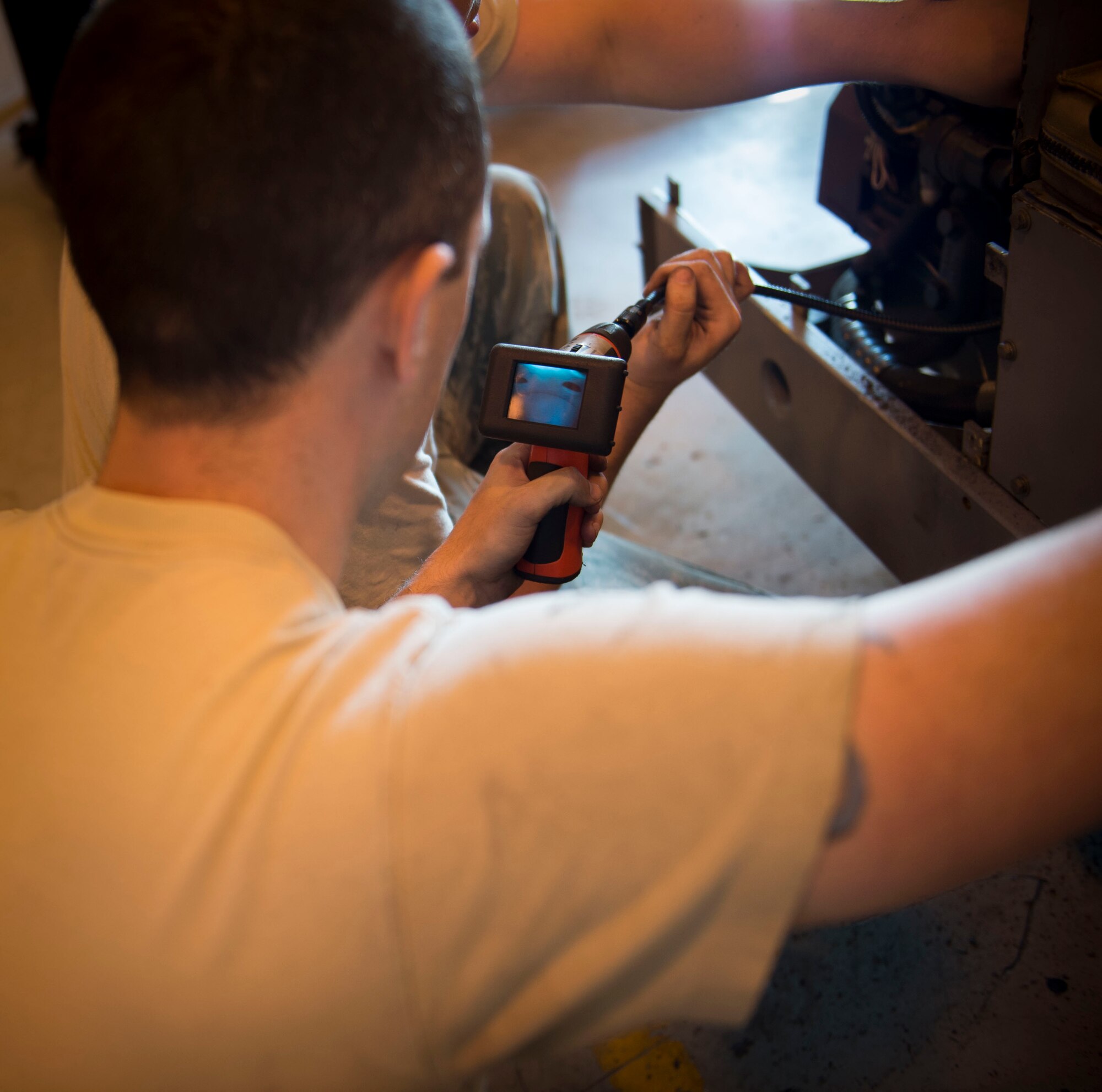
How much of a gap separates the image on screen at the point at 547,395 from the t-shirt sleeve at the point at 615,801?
0.49 m

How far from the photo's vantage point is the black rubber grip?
38.4 inches

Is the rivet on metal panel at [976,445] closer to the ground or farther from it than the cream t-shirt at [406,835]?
closer to the ground

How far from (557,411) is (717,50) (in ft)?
2.09

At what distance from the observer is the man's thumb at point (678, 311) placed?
3.45 ft

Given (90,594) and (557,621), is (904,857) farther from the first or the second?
(90,594)

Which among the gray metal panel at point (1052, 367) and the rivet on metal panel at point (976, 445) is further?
the rivet on metal panel at point (976, 445)

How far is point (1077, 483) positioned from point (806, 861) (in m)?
0.70

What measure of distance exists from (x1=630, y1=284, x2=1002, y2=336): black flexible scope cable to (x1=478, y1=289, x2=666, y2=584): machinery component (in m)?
0.10

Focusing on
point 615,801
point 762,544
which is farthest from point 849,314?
point 615,801

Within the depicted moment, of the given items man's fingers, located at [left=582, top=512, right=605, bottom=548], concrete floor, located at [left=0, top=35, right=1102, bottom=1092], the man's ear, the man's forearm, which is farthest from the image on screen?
concrete floor, located at [left=0, top=35, right=1102, bottom=1092]

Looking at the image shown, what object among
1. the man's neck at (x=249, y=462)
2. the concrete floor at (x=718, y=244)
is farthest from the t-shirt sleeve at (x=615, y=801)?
the concrete floor at (x=718, y=244)

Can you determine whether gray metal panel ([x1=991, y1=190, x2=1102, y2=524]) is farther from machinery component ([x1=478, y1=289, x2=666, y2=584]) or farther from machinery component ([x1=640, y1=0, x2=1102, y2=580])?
machinery component ([x1=478, y1=289, x2=666, y2=584])

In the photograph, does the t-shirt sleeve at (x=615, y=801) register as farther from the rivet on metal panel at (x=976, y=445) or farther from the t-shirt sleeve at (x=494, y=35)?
the t-shirt sleeve at (x=494, y=35)

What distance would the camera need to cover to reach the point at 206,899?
44 centimetres
